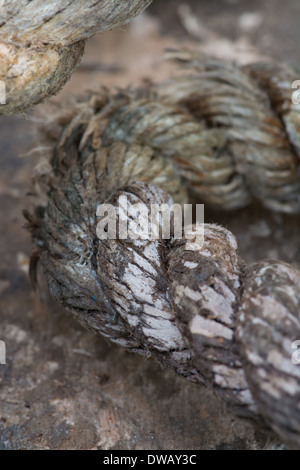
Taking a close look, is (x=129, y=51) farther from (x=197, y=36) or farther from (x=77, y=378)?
(x=77, y=378)
